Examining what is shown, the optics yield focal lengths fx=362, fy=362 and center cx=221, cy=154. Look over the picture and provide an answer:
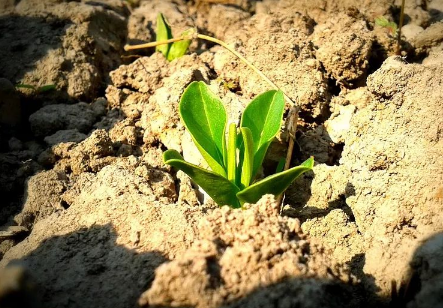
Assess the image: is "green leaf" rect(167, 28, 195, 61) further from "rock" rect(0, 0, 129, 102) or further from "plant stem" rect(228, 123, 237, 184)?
"plant stem" rect(228, 123, 237, 184)

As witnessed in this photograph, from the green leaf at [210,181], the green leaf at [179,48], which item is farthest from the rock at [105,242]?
the green leaf at [179,48]

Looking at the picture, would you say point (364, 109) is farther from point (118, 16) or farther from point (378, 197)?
point (118, 16)

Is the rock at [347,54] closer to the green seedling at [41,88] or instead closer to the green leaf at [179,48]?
the green leaf at [179,48]

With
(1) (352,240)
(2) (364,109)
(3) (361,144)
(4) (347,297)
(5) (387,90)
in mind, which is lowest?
(1) (352,240)

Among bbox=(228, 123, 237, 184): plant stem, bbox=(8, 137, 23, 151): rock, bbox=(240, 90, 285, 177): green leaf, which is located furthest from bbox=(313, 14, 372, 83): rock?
bbox=(8, 137, 23, 151): rock

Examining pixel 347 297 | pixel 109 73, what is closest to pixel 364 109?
pixel 347 297

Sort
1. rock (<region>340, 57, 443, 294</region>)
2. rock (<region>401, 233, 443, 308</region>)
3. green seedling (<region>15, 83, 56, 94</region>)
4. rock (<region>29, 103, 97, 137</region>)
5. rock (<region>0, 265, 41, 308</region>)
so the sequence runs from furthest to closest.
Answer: green seedling (<region>15, 83, 56, 94</region>)
rock (<region>29, 103, 97, 137</region>)
rock (<region>340, 57, 443, 294</region>)
rock (<region>401, 233, 443, 308</region>)
rock (<region>0, 265, 41, 308</region>)
